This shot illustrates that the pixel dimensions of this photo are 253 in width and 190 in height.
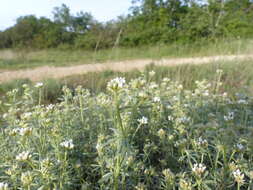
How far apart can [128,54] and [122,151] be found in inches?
356

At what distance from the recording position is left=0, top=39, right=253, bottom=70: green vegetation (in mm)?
4832

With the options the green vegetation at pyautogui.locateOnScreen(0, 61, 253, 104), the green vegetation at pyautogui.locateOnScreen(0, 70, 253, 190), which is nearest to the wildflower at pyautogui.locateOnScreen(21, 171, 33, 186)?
the green vegetation at pyautogui.locateOnScreen(0, 70, 253, 190)

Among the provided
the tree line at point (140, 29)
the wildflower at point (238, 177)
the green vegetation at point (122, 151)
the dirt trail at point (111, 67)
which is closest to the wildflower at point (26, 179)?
the green vegetation at point (122, 151)

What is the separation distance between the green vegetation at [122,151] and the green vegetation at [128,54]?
288cm

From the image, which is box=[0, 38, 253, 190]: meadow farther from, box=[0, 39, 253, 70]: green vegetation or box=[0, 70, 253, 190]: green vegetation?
box=[0, 39, 253, 70]: green vegetation

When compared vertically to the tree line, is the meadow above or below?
below

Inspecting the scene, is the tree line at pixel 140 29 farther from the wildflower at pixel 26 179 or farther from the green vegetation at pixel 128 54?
the wildflower at pixel 26 179

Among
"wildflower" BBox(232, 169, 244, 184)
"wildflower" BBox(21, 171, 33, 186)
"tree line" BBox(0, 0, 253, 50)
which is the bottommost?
"wildflower" BBox(232, 169, 244, 184)

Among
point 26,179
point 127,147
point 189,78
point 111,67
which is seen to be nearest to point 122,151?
point 127,147

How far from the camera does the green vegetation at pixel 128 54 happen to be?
15.9ft

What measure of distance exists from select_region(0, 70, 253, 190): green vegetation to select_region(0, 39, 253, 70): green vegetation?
2.88 m

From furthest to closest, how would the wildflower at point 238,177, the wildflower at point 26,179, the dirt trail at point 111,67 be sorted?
the dirt trail at point 111,67 < the wildflower at point 238,177 < the wildflower at point 26,179

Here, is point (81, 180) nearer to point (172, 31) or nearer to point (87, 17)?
point (172, 31)

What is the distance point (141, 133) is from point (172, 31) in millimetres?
8124
